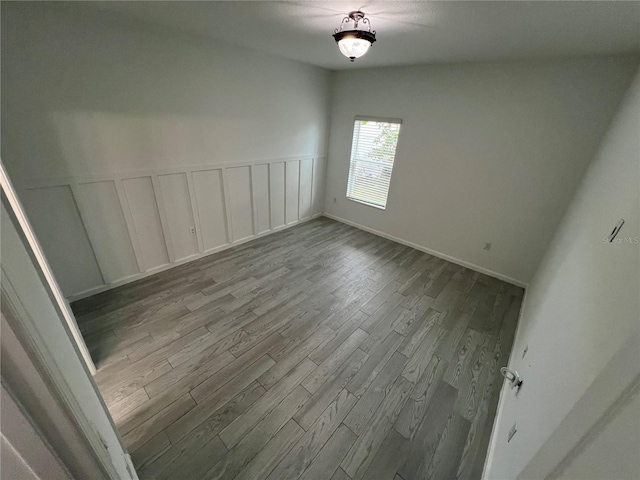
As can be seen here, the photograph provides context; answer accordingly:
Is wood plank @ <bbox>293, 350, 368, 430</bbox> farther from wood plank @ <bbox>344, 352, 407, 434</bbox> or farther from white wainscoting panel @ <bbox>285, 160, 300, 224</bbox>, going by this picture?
white wainscoting panel @ <bbox>285, 160, 300, 224</bbox>

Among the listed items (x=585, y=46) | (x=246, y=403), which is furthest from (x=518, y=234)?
(x=246, y=403)

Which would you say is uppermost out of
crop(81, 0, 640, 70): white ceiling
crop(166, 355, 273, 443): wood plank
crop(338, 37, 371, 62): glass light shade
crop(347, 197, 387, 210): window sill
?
crop(81, 0, 640, 70): white ceiling

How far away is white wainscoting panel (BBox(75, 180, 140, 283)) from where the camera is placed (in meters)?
2.38

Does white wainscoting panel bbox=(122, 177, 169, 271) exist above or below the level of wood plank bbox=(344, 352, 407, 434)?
above

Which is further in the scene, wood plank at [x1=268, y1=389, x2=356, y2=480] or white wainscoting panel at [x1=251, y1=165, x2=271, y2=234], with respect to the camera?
white wainscoting panel at [x1=251, y1=165, x2=271, y2=234]

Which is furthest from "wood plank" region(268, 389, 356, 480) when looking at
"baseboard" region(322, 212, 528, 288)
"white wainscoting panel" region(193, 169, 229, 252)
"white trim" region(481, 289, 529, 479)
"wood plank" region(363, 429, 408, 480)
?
"baseboard" region(322, 212, 528, 288)

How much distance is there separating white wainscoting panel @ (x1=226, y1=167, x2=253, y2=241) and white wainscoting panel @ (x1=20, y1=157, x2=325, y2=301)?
1 centimetres

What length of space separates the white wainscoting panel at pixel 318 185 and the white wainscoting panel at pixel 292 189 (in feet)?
1.44

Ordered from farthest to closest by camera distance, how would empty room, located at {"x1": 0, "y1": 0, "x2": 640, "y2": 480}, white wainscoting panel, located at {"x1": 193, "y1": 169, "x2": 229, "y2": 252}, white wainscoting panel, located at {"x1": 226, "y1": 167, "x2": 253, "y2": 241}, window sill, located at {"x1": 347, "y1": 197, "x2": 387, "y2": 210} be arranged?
window sill, located at {"x1": 347, "y1": 197, "x2": 387, "y2": 210}
white wainscoting panel, located at {"x1": 226, "y1": 167, "x2": 253, "y2": 241}
white wainscoting panel, located at {"x1": 193, "y1": 169, "x2": 229, "y2": 252}
empty room, located at {"x1": 0, "y1": 0, "x2": 640, "y2": 480}

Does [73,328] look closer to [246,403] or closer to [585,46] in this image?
[246,403]

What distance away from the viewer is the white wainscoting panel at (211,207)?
3.14m

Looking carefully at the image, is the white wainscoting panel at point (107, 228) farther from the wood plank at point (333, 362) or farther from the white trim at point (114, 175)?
the wood plank at point (333, 362)

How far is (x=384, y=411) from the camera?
5.63 ft

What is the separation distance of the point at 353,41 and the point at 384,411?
2.65 metres
